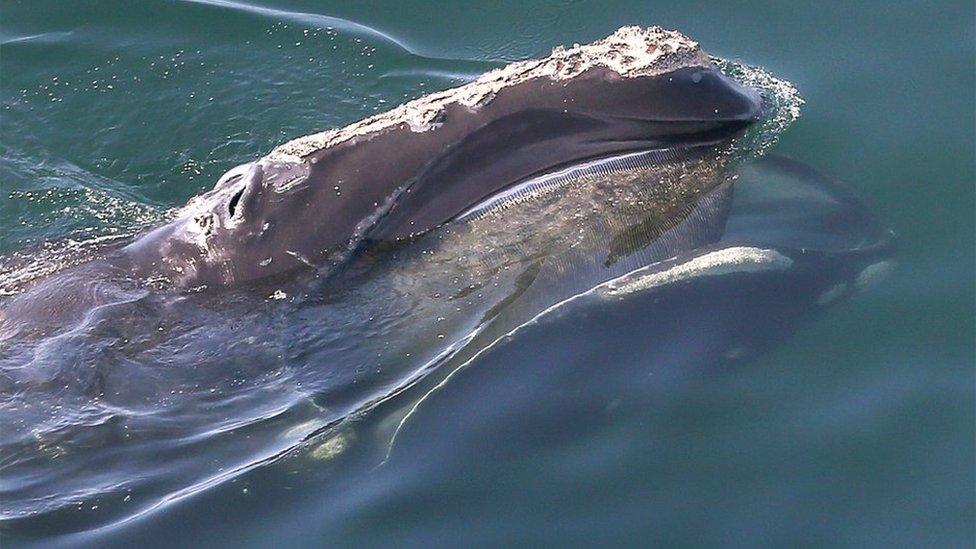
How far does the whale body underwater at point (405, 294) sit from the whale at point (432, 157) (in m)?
0.01

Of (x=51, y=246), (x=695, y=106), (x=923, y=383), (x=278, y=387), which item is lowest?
(x=923, y=383)

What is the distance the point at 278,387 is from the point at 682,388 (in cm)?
243

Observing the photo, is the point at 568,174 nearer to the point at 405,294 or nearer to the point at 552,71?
the point at 552,71

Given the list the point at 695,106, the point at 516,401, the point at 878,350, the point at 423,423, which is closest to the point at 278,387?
the point at 423,423

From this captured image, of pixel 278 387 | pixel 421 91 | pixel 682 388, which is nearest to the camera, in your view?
pixel 278 387

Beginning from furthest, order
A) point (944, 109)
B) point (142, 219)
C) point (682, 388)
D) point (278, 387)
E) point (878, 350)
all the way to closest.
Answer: point (944, 109), point (142, 219), point (878, 350), point (682, 388), point (278, 387)

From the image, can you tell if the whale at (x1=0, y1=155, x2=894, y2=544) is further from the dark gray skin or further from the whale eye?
the whale eye

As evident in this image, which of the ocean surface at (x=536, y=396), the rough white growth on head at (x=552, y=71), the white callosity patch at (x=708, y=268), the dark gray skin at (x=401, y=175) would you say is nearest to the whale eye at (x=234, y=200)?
the dark gray skin at (x=401, y=175)

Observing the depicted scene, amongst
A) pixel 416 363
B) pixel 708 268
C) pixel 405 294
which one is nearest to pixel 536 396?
pixel 416 363

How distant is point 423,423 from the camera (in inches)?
294

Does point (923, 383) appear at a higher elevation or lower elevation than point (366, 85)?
lower

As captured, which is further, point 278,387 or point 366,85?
point 366,85

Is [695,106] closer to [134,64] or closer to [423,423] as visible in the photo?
[423,423]

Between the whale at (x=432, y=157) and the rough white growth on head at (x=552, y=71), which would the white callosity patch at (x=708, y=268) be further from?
A: the rough white growth on head at (x=552, y=71)
